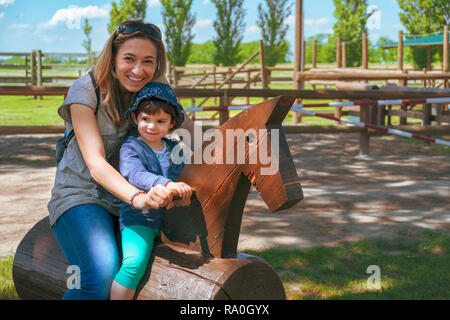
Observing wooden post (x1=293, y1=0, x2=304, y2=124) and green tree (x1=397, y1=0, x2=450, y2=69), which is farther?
green tree (x1=397, y1=0, x2=450, y2=69)

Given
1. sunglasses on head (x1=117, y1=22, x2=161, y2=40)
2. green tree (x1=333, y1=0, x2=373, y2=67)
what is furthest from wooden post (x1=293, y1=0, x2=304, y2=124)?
green tree (x1=333, y1=0, x2=373, y2=67)

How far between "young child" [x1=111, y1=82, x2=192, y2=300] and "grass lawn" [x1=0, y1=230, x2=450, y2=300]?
1403 millimetres

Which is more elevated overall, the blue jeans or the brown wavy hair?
the brown wavy hair

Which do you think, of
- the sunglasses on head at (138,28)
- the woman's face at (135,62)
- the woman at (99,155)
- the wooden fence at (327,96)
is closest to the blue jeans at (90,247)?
the woman at (99,155)

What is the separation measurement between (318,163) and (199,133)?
5.73 m

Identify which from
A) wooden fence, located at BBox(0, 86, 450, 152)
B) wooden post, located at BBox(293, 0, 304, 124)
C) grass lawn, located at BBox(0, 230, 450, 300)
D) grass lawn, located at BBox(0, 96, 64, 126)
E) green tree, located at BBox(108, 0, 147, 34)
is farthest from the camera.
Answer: green tree, located at BBox(108, 0, 147, 34)

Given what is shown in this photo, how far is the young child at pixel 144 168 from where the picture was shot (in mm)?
1920

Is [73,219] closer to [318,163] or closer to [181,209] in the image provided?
[181,209]

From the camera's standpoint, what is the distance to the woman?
197 centimetres

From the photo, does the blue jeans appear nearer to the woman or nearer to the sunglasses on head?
the woman

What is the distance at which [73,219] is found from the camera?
2061 millimetres

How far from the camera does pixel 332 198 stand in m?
5.54
